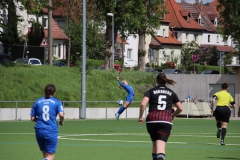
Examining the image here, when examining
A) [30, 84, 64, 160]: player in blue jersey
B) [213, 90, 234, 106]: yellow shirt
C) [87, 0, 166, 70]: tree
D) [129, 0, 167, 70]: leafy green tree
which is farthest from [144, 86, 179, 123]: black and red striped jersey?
[129, 0, 167, 70]: leafy green tree

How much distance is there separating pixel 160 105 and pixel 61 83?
39.5 metres

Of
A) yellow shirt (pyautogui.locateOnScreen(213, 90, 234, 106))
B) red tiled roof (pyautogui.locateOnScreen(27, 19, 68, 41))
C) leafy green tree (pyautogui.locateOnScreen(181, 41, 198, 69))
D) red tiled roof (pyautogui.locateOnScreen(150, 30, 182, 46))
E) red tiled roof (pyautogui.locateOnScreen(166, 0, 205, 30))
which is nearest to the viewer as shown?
yellow shirt (pyautogui.locateOnScreen(213, 90, 234, 106))

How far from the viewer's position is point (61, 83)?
5419 centimetres

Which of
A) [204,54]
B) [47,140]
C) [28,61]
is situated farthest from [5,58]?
[204,54]

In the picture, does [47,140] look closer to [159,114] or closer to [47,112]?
[47,112]

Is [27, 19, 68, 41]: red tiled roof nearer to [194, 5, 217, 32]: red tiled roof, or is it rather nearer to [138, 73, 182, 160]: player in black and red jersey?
[194, 5, 217, 32]: red tiled roof

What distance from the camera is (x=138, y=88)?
195ft

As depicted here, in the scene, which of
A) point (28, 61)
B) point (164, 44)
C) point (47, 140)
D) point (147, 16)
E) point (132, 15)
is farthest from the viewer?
point (164, 44)

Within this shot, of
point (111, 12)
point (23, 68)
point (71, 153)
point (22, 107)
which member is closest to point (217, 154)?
point (71, 153)

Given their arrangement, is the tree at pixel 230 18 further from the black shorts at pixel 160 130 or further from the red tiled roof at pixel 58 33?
the black shorts at pixel 160 130

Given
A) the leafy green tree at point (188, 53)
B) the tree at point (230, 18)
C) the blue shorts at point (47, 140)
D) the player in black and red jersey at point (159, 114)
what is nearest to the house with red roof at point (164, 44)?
the leafy green tree at point (188, 53)

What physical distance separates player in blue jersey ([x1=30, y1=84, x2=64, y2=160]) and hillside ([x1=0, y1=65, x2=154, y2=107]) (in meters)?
33.6

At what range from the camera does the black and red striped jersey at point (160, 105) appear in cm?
1488

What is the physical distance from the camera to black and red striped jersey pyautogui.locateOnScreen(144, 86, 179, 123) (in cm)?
1488
